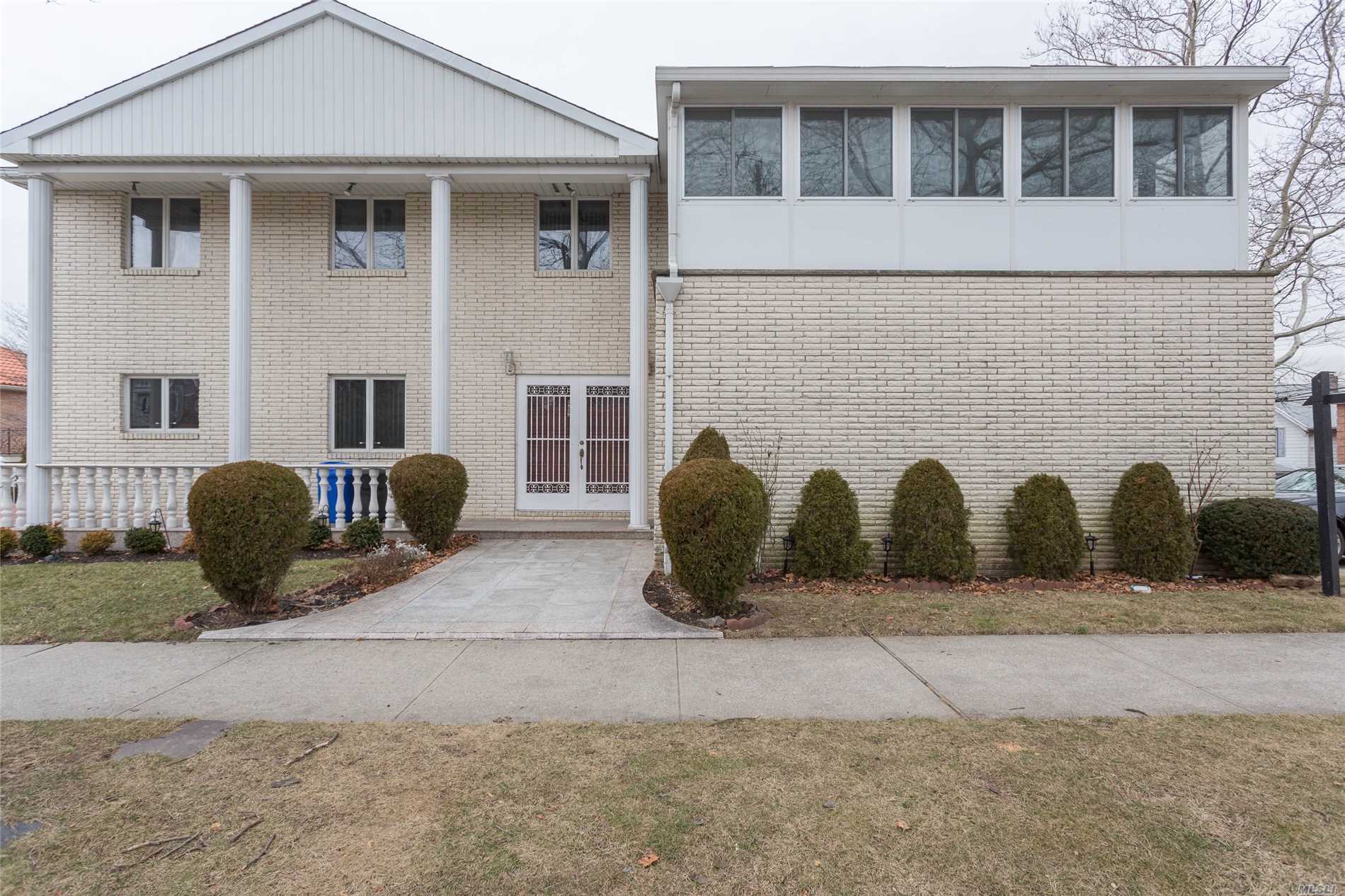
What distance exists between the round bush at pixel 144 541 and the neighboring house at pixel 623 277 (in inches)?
52.8

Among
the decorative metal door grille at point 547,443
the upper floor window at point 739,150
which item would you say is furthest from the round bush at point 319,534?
the upper floor window at point 739,150

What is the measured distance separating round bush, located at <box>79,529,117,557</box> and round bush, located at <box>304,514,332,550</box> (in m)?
2.61

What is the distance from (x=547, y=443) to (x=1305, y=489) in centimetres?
1255

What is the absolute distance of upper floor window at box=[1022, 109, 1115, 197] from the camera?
805 cm

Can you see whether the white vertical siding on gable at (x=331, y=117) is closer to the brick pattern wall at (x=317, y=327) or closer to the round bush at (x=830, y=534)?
the brick pattern wall at (x=317, y=327)

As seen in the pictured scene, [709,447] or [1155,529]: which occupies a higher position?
[709,447]

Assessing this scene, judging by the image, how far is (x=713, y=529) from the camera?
5.46 meters

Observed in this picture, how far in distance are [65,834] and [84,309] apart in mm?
12276

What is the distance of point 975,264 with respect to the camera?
8039 mm

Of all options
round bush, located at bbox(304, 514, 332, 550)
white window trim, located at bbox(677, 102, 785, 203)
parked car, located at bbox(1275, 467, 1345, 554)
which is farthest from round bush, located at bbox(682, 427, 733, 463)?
parked car, located at bbox(1275, 467, 1345, 554)

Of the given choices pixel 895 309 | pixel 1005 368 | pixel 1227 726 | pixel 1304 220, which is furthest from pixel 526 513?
pixel 1304 220

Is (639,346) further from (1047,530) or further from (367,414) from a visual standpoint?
(1047,530)

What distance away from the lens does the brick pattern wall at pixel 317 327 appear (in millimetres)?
11117

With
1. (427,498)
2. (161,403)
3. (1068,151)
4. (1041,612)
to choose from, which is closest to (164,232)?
(161,403)
